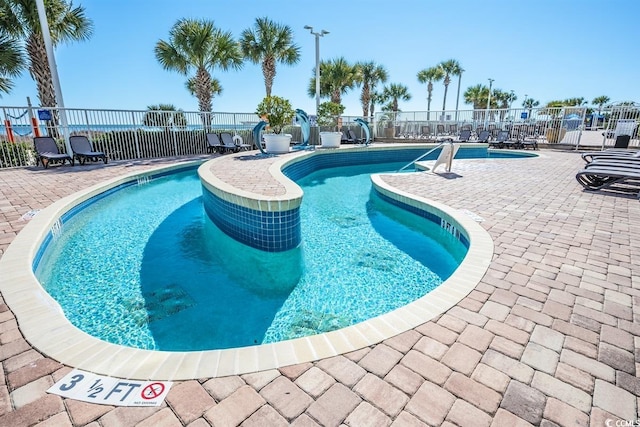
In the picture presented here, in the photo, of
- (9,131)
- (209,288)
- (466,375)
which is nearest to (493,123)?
(209,288)

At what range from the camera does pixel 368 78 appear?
27.2 m

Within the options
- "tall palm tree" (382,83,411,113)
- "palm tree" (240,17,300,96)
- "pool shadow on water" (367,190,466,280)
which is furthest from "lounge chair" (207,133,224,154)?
"tall palm tree" (382,83,411,113)

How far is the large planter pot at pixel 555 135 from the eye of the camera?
48.9 ft

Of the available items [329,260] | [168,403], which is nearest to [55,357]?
[168,403]

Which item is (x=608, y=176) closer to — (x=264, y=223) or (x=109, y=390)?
(x=264, y=223)

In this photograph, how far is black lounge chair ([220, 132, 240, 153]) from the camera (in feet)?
40.7

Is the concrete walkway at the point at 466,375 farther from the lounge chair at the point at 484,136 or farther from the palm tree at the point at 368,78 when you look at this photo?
the palm tree at the point at 368,78

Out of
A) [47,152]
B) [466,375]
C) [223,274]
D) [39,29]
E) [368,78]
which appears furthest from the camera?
[368,78]

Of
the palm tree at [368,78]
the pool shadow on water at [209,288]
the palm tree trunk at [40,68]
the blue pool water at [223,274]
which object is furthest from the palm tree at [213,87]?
the pool shadow on water at [209,288]

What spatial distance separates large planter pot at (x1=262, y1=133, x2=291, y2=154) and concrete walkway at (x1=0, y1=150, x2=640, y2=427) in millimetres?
8758

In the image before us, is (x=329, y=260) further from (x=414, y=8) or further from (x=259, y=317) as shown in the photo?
(x=414, y=8)

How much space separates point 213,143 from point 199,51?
4725 millimetres

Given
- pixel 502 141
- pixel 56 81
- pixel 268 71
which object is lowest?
pixel 502 141

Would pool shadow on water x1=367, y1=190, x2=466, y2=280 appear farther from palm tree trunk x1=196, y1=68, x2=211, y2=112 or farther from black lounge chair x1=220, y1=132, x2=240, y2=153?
palm tree trunk x1=196, y1=68, x2=211, y2=112
